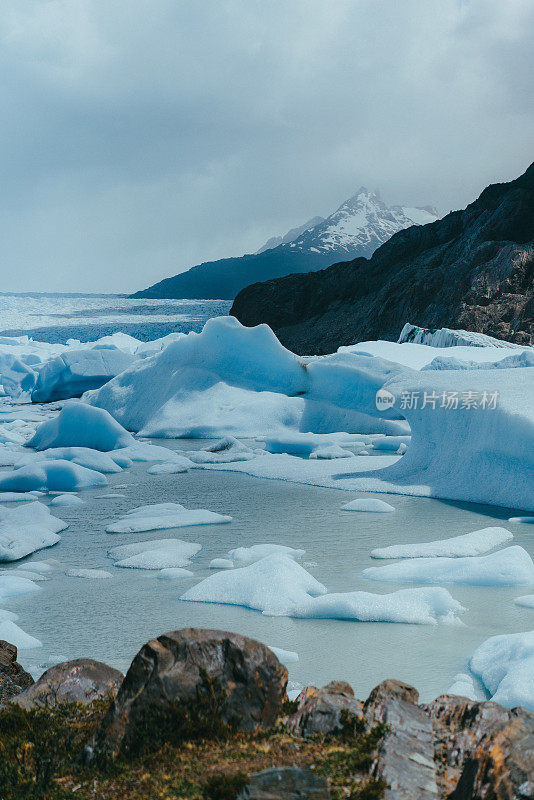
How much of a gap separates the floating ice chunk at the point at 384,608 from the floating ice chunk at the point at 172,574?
87cm

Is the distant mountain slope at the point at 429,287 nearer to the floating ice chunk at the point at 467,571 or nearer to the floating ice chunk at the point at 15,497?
the floating ice chunk at the point at 15,497

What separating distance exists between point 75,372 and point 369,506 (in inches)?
525

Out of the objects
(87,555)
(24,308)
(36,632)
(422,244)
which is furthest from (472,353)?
(24,308)

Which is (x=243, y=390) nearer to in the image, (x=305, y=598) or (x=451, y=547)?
(x=451, y=547)

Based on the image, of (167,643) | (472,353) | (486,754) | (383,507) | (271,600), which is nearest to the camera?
(486,754)

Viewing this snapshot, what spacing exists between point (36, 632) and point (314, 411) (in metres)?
8.78

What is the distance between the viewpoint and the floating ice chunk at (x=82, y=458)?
841 cm

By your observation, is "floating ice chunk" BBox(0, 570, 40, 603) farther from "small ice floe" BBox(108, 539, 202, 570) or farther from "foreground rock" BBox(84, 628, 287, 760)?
"foreground rock" BBox(84, 628, 287, 760)


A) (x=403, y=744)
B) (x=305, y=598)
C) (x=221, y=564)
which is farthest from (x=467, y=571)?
(x=403, y=744)

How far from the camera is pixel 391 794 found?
5.31ft

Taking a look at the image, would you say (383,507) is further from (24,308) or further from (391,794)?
(24,308)

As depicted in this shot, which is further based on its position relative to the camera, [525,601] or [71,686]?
[525,601]

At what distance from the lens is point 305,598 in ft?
11.5

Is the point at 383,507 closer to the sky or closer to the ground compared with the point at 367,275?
closer to the ground
